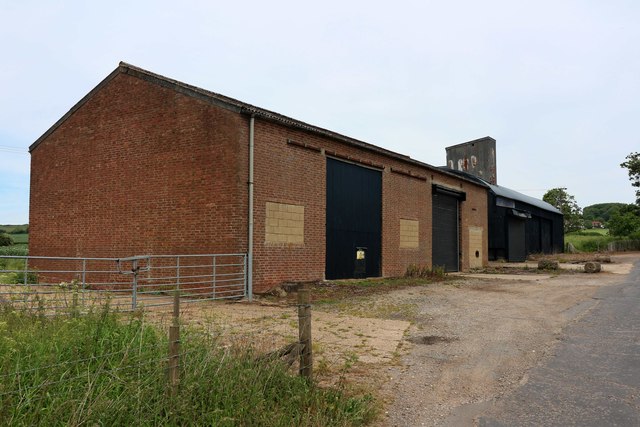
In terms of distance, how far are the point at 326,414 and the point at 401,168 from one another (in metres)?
16.2

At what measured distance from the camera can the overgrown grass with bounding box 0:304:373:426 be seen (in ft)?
10.3

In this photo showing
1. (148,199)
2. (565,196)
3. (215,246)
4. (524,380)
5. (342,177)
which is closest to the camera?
(524,380)

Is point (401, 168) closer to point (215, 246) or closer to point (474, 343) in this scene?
point (215, 246)

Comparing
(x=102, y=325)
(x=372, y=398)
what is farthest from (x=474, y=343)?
(x=102, y=325)

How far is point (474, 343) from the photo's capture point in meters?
7.60

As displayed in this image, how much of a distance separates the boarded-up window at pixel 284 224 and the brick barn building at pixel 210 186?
3 cm

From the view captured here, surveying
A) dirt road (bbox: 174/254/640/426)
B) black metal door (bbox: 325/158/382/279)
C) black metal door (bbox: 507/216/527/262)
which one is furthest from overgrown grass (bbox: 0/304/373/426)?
black metal door (bbox: 507/216/527/262)

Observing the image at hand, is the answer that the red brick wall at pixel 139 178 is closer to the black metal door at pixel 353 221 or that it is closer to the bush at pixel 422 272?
the black metal door at pixel 353 221

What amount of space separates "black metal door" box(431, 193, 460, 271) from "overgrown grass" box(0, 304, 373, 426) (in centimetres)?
1857

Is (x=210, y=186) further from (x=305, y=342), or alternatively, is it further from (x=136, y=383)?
(x=136, y=383)

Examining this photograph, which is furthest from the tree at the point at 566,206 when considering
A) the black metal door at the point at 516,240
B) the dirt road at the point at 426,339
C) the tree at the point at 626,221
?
the dirt road at the point at 426,339

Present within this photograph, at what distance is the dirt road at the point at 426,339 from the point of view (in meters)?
5.08

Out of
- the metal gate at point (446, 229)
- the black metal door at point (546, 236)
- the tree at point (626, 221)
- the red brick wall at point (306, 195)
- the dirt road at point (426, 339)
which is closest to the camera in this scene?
the dirt road at point (426, 339)

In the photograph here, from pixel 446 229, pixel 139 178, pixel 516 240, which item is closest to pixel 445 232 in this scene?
pixel 446 229
